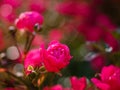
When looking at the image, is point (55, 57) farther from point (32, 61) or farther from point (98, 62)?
point (98, 62)

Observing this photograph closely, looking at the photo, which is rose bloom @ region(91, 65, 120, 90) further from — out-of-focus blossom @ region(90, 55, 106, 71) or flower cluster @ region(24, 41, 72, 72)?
out-of-focus blossom @ region(90, 55, 106, 71)

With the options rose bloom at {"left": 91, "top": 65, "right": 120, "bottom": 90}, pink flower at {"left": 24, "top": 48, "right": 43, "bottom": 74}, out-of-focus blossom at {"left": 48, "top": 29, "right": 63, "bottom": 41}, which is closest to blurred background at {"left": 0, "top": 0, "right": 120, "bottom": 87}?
out-of-focus blossom at {"left": 48, "top": 29, "right": 63, "bottom": 41}

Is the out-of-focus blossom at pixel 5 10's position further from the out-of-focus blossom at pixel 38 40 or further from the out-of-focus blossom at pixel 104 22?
the out-of-focus blossom at pixel 104 22

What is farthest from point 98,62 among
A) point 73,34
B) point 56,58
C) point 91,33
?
point 91,33

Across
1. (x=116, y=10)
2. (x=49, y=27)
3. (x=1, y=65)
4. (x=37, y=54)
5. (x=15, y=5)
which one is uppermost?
(x=37, y=54)

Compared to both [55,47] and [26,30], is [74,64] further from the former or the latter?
[55,47]

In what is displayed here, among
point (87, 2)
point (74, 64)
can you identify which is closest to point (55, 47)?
point (74, 64)

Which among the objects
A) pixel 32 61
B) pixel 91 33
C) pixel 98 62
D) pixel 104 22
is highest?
pixel 32 61
